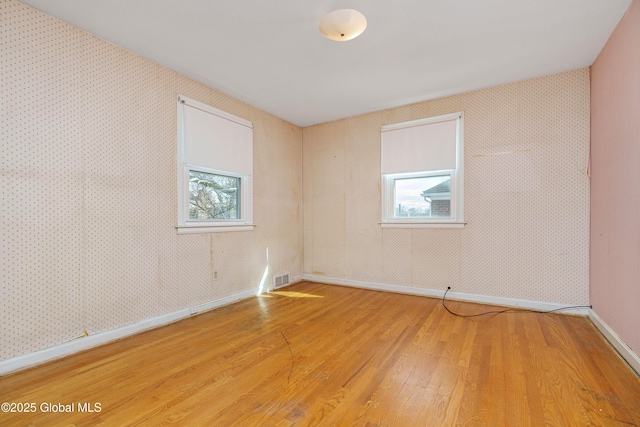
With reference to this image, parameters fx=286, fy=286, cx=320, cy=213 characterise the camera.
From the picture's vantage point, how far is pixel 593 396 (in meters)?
1.62

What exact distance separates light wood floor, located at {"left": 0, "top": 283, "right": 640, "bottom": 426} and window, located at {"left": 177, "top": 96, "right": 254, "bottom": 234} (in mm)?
1145

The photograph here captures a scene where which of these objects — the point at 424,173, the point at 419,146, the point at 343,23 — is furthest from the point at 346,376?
the point at 419,146

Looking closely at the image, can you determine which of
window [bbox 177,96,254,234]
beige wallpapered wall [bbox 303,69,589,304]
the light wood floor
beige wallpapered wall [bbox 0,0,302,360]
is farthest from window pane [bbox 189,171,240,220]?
beige wallpapered wall [bbox 303,69,589,304]

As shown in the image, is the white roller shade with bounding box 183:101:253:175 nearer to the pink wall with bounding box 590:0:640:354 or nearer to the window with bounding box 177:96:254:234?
the window with bounding box 177:96:254:234

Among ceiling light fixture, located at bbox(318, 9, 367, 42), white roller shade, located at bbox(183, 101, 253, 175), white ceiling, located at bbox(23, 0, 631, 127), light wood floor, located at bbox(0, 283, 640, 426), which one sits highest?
white ceiling, located at bbox(23, 0, 631, 127)

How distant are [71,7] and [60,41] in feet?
0.95

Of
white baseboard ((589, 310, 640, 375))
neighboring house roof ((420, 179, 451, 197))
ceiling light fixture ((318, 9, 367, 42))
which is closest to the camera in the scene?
white baseboard ((589, 310, 640, 375))

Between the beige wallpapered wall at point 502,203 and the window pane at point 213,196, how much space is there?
1.67m

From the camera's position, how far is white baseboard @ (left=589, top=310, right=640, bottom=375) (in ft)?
6.17

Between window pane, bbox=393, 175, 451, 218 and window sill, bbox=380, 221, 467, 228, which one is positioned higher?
window pane, bbox=393, 175, 451, 218

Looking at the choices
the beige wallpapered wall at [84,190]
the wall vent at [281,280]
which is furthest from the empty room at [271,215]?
the wall vent at [281,280]

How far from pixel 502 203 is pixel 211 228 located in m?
3.33

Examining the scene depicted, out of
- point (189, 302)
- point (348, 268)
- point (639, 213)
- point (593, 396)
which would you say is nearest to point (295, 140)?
point (348, 268)

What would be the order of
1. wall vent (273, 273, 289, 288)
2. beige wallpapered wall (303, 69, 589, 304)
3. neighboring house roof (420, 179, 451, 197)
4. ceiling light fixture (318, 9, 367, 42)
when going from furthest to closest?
wall vent (273, 273, 289, 288) < neighboring house roof (420, 179, 451, 197) < beige wallpapered wall (303, 69, 589, 304) < ceiling light fixture (318, 9, 367, 42)
